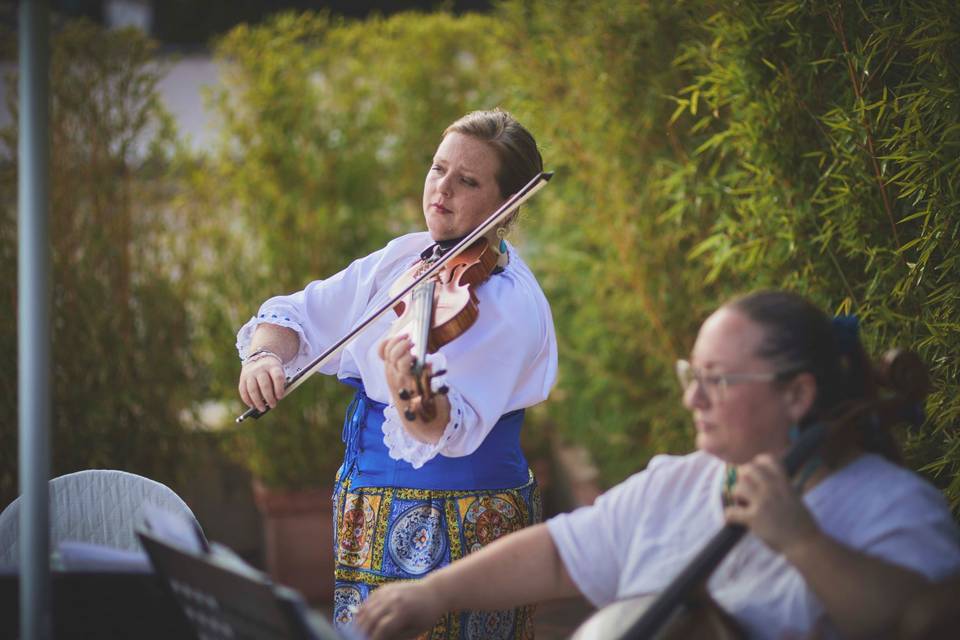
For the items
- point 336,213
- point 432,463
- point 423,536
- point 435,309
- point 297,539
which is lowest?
point 297,539

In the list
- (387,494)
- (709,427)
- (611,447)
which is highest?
(709,427)

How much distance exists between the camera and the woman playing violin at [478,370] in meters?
2.13

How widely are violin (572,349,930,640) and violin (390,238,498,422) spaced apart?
0.49m

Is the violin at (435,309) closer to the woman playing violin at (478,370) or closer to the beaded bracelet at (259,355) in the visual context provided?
the woman playing violin at (478,370)

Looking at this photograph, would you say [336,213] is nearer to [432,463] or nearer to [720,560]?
[432,463]

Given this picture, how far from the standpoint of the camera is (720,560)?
1.49 meters

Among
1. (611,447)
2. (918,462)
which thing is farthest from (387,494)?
(611,447)

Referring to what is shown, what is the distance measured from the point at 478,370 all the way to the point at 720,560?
0.69 metres

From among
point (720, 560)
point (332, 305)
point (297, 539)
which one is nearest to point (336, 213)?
point (297, 539)

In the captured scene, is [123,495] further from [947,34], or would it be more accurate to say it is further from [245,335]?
[947,34]

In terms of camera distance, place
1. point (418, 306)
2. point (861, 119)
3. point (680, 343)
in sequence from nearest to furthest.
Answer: point (418, 306), point (861, 119), point (680, 343)

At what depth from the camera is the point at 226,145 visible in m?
4.84

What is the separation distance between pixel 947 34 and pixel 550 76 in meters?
2.10

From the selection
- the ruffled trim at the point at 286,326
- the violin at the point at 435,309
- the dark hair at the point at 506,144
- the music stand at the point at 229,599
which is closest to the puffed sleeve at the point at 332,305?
the ruffled trim at the point at 286,326
